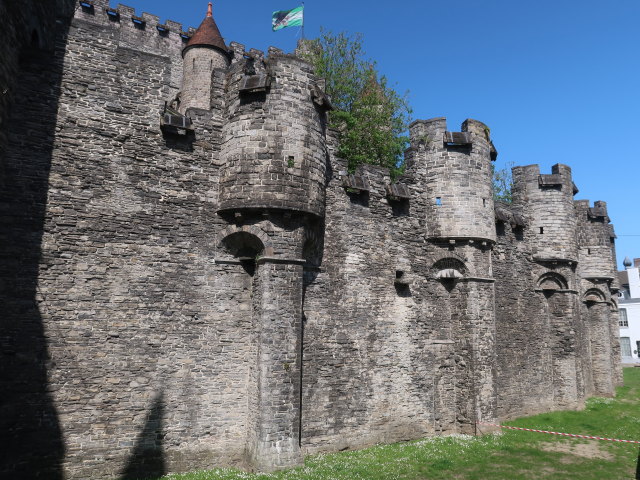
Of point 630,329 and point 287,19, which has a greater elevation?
point 287,19

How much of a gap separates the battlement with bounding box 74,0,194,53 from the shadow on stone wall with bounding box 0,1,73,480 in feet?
52.9

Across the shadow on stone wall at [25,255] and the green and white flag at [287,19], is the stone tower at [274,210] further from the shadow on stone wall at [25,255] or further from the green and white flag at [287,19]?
the green and white flag at [287,19]

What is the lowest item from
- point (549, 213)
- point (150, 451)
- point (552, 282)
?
point (150, 451)

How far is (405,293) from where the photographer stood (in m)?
14.2

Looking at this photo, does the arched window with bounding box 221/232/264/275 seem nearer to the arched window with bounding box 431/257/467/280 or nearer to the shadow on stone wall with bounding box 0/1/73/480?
the shadow on stone wall with bounding box 0/1/73/480

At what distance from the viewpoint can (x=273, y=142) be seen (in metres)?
11.2

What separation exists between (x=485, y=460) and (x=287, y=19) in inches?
799

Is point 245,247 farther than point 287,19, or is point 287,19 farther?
point 287,19

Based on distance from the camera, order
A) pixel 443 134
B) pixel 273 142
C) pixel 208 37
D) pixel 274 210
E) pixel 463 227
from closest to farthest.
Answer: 1. pixel 274 210
2. pixel 273 142
3. pixel 463 227
4. pixel 443 134
5. pixel 208 37

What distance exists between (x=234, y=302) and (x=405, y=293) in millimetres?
5543

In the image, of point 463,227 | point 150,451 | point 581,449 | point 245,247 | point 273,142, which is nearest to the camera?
point 150,451

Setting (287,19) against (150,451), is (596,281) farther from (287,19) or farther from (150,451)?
(150,451)

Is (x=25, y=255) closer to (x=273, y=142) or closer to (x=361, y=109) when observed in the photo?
(x=273, y=142)

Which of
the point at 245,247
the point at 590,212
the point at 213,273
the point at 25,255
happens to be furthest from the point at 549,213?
the point at 25,255
